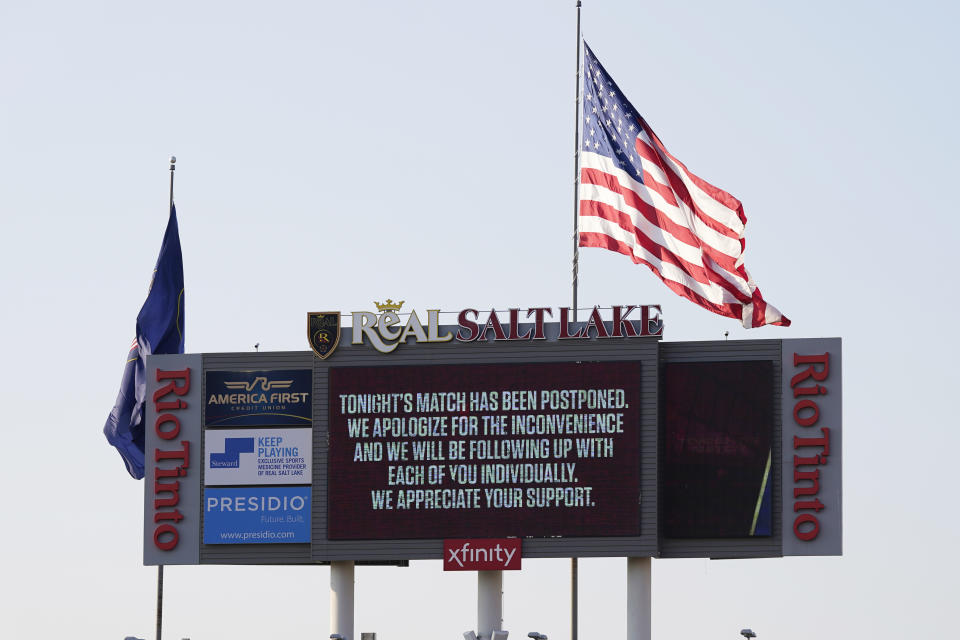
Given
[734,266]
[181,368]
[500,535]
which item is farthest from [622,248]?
[181,368]

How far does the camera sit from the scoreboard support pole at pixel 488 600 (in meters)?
63.3

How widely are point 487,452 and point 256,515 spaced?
6.70 metres

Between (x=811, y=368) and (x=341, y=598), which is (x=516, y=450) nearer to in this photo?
(x=341, y=598)

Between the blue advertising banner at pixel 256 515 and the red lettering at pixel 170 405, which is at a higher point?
the red lettering at pixel 170 405

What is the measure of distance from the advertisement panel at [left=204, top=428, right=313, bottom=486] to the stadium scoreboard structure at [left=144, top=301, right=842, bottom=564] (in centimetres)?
4

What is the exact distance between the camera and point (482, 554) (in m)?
62.2

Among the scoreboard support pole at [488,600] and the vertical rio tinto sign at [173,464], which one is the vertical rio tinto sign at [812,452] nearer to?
the scoreboard support pole at [488,600]

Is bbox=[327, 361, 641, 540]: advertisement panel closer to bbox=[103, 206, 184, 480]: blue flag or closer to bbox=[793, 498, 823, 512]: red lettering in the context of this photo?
bbox=[793, 498, 823, 512]: red lettering

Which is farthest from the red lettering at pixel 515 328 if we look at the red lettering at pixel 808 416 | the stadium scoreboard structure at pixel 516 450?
the red lettering at pixel 808 416

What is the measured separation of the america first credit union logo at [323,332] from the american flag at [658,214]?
7.23 meters

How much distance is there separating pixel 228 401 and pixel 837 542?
17.1m

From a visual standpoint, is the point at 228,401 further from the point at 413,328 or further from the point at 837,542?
the point at 837,542

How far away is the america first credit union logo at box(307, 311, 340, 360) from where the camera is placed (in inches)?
2506

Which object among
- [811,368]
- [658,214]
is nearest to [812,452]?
[811,368]
